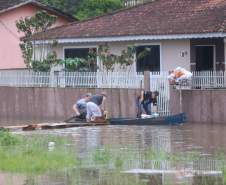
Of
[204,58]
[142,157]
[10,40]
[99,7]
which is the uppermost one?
[99,7]

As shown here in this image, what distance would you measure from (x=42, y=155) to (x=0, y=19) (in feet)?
99.0

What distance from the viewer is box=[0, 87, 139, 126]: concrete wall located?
3534 cm

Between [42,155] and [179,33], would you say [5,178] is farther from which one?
[179,33]

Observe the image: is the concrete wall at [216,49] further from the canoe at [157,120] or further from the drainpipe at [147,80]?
the canoe at [157,120]

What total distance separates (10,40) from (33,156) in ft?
100

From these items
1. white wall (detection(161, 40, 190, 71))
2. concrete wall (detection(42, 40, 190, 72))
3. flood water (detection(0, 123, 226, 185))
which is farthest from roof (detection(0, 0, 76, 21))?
flood water (detection(0, 123, 226, 185))

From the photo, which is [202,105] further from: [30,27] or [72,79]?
[30,27]

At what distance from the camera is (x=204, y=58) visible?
38.7m

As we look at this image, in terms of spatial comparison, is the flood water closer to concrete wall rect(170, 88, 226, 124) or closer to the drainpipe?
concrete wall rect(170, 88, 226, 124)

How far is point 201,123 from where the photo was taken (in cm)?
3281

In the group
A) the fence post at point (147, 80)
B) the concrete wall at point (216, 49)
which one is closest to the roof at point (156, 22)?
the concrete wall at point (216, 49)

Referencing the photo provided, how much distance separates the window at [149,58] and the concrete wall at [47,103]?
12.9 feet

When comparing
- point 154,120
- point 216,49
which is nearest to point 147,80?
point 154,120

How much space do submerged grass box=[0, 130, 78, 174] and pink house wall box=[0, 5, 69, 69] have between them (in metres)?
25.2
